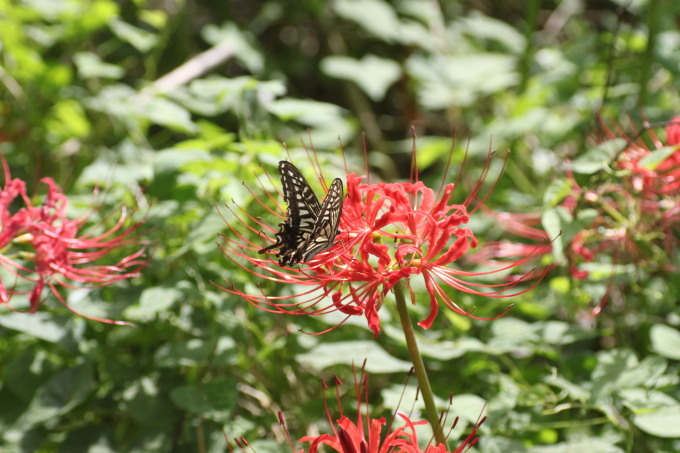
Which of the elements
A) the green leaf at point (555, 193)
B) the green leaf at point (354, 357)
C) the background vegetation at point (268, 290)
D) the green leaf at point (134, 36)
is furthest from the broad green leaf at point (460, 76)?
the green leaf at point (354, 357)

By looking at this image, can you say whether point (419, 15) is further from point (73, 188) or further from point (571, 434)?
point (571, 434)

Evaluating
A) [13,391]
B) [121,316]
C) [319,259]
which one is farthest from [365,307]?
[13,391]

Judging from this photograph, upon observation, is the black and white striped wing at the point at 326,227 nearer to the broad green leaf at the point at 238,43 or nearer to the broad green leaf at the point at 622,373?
the broad green leaf at the point at 622,373

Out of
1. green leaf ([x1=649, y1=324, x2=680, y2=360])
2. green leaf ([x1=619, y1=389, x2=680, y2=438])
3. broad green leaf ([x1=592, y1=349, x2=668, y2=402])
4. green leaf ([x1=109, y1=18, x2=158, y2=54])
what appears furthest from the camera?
green leaf ([x1=109, y1=18, x2=158, y2=54])

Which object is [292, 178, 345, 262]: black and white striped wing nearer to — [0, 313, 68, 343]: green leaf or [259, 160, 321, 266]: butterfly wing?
[259, 160, 321, 266]: butterfly wing

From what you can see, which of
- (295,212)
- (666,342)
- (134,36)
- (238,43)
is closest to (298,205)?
(295,212)

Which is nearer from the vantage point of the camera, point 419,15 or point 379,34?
point 379,34

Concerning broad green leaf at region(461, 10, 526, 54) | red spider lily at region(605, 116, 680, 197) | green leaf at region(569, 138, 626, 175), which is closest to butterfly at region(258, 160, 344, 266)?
green leaf at region(569, 138, 626, 175)
